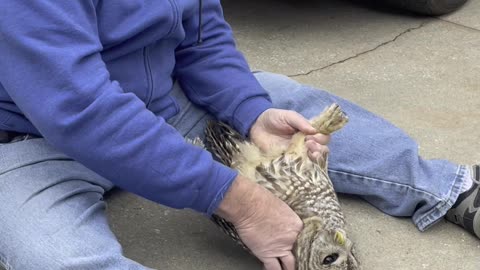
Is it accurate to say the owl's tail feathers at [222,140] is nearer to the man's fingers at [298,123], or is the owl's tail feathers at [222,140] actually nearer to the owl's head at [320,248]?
the man's fingers at [298,123]

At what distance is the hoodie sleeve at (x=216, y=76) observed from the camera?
228cm

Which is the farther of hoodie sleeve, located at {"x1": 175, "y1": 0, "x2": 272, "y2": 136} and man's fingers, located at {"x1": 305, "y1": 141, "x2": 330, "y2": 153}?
hoodie sleeve, located at {"x1": 175, "y1": 0, "x2": 272, "y2": 136}

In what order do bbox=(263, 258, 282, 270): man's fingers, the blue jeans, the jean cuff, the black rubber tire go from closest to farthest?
the blue jeans < bbox=(263, 258, 282, 270): man's fingers < the jean cuff < the black rubber tire

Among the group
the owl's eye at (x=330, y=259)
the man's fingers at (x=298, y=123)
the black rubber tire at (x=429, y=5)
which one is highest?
the man's fingers at (x=298, y=123)

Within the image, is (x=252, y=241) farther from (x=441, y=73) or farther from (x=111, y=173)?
(x=441, y=73)

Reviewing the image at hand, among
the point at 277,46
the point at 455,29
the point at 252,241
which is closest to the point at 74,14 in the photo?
the point at 252,241

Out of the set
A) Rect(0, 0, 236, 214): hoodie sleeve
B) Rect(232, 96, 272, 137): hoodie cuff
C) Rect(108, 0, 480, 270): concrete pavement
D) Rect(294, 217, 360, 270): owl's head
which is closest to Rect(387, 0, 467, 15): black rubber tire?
Rect(108, 0, 480, 270): concrete pavement

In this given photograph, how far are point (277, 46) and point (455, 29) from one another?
2.76 ft

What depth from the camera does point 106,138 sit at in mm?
1723

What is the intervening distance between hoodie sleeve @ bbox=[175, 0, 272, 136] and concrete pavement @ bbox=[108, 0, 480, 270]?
32 centimetres

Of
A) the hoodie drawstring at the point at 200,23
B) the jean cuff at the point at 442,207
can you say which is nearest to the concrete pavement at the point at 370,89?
the jean cuff at the point at 442,207

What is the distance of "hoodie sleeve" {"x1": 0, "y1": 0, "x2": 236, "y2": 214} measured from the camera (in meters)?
1.66

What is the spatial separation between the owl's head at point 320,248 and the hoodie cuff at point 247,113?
417 mm

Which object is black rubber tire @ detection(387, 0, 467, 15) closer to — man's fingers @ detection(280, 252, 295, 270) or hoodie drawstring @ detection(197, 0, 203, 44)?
hoodie drawstring @ detection(197, 0, 203, 44)
